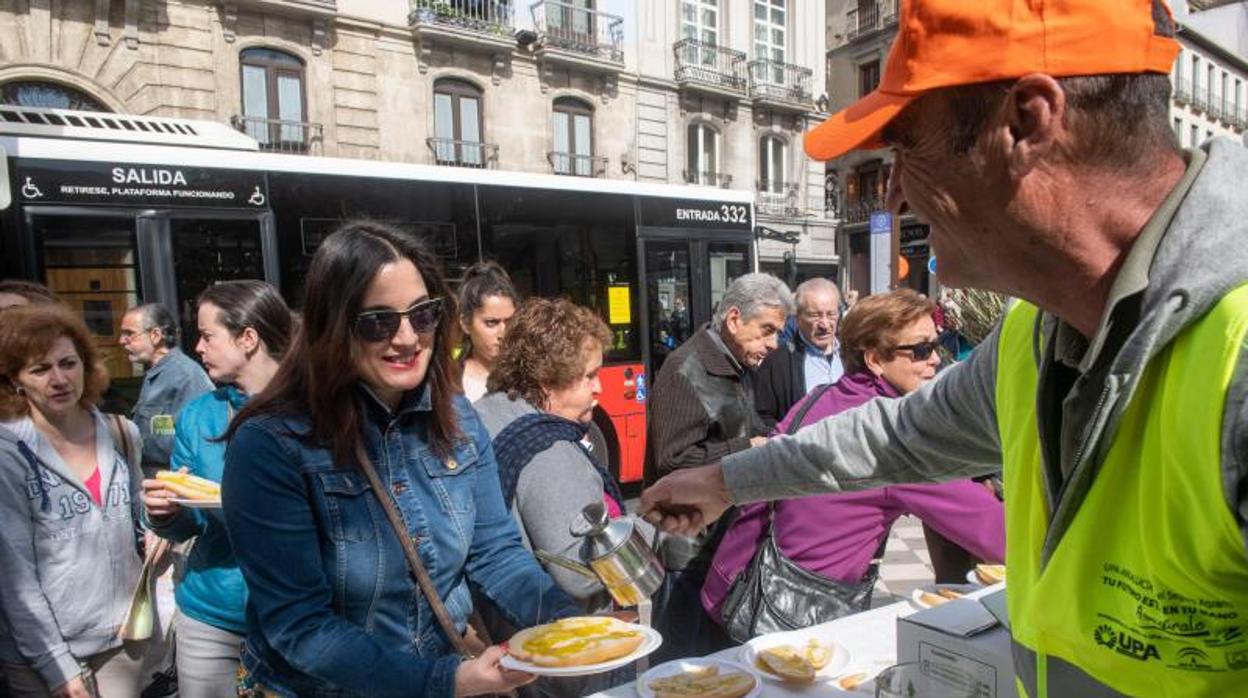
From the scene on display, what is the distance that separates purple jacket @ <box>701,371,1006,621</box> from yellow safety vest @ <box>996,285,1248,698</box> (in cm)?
124

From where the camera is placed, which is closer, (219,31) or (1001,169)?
(1001,169)

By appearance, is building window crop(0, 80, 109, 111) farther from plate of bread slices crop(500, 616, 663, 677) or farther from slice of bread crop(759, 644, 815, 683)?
slice of bread crop(759, 644, 815, 683)

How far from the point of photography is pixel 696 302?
7789 mm

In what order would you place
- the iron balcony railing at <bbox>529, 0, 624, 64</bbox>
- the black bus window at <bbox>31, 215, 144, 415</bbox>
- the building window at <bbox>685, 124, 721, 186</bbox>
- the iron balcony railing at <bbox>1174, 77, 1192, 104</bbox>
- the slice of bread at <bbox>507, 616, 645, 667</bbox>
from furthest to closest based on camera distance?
1. the iron balcony railing at <bbox>1174, 77, 1192, 104</bbox>
2. the building window at <bbox>685, 124, 721, 186</bbox>
3. the iron balcony railing at <bbox>529, 0, 624, 64</bbox>
4. the black bus window at <bbox>31, 215, 144, 415</bbox>
5. the slice of bread at <bbox>507, 616, 645, 667</bbox>

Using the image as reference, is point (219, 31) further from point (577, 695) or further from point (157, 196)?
point (577, 695)

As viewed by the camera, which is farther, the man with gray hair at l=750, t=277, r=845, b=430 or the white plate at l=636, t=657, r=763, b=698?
the man with gray hair at l=750, t=277, r=845, b=430

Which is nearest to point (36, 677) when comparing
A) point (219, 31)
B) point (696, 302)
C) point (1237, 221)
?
point (1237, 221)

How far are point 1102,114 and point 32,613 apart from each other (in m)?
3.14

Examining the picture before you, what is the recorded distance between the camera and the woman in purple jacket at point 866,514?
231 cm

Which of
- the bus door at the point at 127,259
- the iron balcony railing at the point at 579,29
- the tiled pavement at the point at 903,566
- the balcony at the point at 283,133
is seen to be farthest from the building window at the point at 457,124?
the tiled pavement at the point at 903,566

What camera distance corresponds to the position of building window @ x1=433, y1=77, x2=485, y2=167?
17.2 meters

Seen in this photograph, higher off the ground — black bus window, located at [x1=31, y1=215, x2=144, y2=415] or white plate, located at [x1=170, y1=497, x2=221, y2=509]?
black bus window, located at [x1=31, y1=215, x2=144, y2=415]

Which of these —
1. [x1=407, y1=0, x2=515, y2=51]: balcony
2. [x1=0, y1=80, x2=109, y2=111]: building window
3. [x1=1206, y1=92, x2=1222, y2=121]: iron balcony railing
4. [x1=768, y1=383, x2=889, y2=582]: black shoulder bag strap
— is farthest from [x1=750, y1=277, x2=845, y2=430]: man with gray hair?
[x1=1206, y1=92, x2=1222, y2=121]: iron balcony railing

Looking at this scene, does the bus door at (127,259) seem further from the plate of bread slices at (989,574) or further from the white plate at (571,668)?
the plate of bread slices at (989,574)
